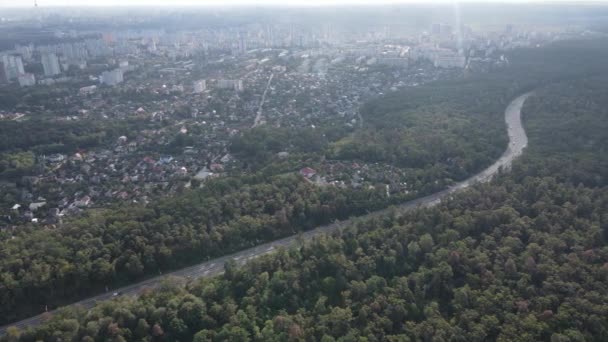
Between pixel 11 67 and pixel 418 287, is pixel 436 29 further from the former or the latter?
pixel 418 287

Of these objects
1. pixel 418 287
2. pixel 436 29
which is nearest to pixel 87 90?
pixel 418 287

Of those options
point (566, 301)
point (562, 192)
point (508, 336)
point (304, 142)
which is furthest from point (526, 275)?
point (304, 142)

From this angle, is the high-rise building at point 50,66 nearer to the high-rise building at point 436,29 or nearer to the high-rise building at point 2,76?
the high-rise building at point 2,76

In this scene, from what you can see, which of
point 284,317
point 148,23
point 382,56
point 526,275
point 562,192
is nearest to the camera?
point 284,317

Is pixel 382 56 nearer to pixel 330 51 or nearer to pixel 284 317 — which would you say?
pixel 330 51

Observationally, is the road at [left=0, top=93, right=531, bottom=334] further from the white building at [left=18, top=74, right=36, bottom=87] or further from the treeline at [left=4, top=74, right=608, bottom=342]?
the white building at [left=18, top=74, right=36, bottom=87]

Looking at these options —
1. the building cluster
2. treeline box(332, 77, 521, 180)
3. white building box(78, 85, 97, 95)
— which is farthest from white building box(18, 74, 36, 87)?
treeline box(332, 77, 521, 180)
